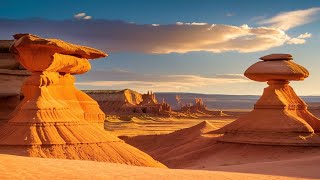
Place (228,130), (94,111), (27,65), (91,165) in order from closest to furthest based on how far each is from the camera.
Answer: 1. (91,165)
2. (27,65)
3. (94,111)
4. (228,130)

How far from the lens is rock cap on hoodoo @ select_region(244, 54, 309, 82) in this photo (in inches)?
1179

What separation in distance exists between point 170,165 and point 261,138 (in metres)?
5.54

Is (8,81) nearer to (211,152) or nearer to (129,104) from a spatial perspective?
(211,152)

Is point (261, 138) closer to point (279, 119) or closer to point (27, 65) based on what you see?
point (279, 119)

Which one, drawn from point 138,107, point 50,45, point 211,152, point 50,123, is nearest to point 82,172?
point 50,123

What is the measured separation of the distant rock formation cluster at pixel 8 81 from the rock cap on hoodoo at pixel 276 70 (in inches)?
543

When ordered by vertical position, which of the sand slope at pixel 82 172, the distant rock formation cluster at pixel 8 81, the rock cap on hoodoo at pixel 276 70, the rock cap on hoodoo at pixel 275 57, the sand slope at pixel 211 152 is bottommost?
the sand slope at pixel 211 152

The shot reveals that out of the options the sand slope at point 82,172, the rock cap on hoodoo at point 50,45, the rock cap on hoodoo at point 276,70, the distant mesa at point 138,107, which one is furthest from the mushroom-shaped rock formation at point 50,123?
the distant mesa at point 138,107

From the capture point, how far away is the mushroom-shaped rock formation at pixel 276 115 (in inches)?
1099

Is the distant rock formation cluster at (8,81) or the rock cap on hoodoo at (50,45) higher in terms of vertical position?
the rock cap on hoodoo at (50,45)

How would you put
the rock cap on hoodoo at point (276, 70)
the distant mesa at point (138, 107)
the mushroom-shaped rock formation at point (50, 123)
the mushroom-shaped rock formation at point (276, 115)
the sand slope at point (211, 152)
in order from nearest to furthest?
the mushroom-shaped rock formation at point (50, 123) → the sand slope at point (211, 152) → the mushroom-shaped rock formation at point (276, 115) → the rock cap on hoodoo at point (276, 70) → the distant mesa at point (138, 107)

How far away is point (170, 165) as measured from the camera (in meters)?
27.1

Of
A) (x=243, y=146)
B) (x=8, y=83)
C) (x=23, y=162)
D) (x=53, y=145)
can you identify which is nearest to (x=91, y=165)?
(x=23, y=162)

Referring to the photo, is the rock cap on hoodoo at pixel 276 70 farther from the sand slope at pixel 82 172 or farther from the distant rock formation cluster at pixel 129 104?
the distant rock formation cluster at pixel 129 104
